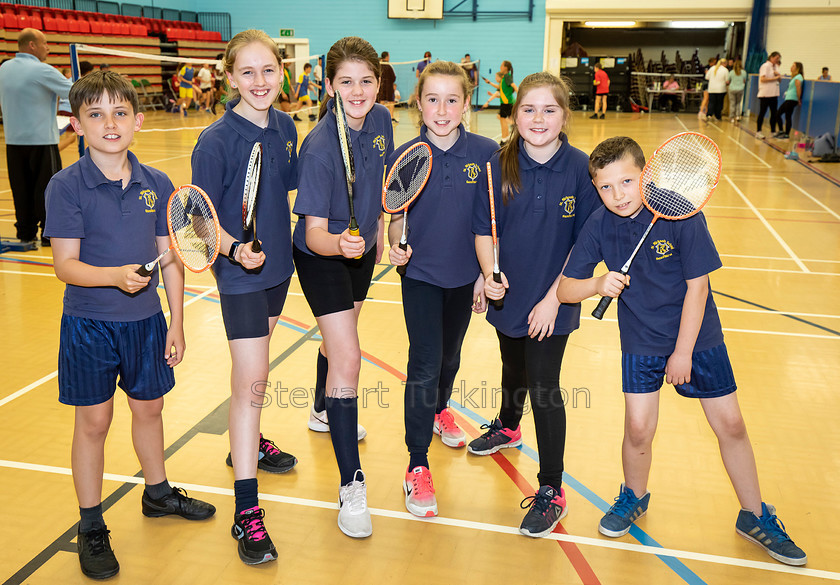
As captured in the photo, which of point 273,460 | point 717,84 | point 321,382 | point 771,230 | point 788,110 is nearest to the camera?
point 273,460

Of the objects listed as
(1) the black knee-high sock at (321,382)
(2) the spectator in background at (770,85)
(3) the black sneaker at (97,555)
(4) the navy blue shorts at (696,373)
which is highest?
(2) the spectator in background at (770,85)

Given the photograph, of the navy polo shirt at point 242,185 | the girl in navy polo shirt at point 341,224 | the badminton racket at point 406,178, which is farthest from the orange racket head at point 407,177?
the navy polo shirt at point 242,185

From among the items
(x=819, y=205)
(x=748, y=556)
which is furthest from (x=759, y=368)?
(x=819, y=205)

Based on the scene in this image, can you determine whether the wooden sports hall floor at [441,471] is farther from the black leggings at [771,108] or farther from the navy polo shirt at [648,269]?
the black leggings at [771,108]

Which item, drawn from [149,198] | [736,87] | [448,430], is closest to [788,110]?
[736,87]

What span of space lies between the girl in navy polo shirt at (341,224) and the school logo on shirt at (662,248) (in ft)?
3.68

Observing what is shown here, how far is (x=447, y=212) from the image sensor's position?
9.78ft

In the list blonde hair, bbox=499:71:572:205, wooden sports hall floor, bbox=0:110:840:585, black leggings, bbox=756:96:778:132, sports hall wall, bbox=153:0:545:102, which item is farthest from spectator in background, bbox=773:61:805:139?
blonde hair, bbox=499:71:572:205

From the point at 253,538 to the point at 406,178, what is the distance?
155 cm

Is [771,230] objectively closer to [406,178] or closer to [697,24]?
[406,178]

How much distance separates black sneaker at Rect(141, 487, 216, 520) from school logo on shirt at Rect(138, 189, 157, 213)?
1.22 m

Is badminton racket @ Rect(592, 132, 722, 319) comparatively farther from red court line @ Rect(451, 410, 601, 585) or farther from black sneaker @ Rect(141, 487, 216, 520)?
black sneaker @ Rect(141, 487, 216, 520)

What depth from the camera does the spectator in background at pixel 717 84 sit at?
827 inches

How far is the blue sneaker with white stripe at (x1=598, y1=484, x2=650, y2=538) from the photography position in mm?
2954
